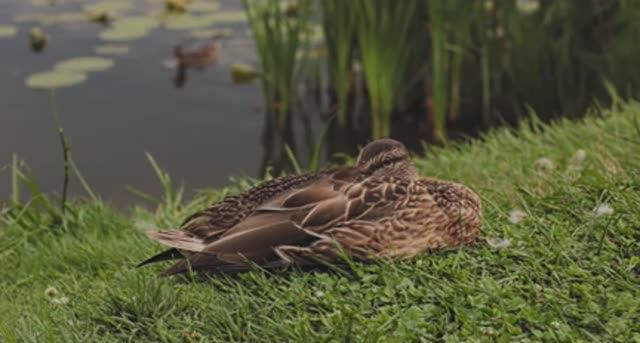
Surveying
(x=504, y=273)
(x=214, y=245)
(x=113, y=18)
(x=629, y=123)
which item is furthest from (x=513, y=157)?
(x=113, y=18)

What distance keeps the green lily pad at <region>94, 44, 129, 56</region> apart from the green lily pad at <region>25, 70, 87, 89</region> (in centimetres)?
53

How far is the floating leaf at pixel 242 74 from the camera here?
800 cm

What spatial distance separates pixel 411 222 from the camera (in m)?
3.01

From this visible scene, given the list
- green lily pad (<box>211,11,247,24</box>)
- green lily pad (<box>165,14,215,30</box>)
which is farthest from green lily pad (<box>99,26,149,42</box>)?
green lily pad (<box>211,11,247,24</box>)

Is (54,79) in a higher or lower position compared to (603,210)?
lower

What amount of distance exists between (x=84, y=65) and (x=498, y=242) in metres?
5.48

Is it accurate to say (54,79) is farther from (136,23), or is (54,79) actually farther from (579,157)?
(579,157)

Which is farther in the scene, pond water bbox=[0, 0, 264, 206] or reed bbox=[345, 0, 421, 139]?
pond water bbox=[0, 0, 264, 206]

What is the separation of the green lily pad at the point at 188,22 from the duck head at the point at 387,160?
5905 mm

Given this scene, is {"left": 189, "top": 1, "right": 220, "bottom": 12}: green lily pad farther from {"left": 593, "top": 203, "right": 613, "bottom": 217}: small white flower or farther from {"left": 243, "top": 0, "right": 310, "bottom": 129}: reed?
{"left": 593, "top": 203, "right": 613, "bottom": 217}: small white flower

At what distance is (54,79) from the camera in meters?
7.71

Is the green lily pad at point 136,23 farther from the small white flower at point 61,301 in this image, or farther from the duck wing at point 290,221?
the duck wing at point 290,221

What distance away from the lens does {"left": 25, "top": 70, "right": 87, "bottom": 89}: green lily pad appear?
25.1 ft

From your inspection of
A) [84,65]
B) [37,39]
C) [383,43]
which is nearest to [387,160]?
[383,43]
